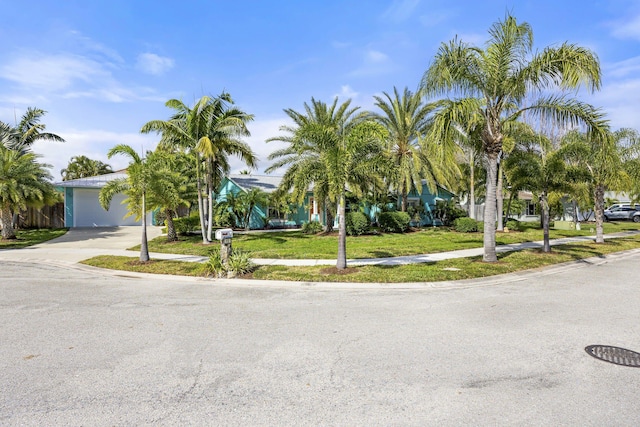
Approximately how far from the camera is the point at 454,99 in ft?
38.2

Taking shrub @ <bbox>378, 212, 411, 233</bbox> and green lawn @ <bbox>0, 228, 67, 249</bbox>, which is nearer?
green lawn @ <bbox>0, 228, 67, 249</bbox>

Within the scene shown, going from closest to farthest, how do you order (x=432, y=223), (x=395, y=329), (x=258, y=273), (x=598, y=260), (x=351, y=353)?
1. (x=351, y=353)
2. (x=395, y=329)
3. (x=258, y=273)
4. (x=598, y=260)
5. (x=432, y=223)

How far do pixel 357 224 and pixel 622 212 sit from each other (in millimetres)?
34199

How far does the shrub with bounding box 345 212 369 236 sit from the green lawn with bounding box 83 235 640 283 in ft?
27.9

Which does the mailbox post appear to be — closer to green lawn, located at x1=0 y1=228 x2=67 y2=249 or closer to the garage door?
green lawn, located at x1=0 y1=228 x2=67 y2=249

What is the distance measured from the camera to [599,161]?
629 inches

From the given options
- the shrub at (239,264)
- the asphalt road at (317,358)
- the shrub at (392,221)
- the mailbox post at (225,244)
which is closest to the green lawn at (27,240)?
the asphalt road at (317,358)

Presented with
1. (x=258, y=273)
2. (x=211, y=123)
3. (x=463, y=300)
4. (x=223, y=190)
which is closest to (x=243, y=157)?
(x=211, y=123)

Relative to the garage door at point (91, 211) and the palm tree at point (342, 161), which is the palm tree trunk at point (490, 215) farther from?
the garage door at point (91, 211)

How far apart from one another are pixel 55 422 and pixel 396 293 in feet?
21.7

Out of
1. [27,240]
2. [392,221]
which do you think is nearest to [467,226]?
[392,221]

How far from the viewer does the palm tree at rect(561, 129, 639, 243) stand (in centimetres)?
1442

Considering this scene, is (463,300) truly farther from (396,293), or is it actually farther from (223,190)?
(223,190)

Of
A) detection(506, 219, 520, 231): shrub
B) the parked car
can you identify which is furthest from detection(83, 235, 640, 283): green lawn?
the parked car
